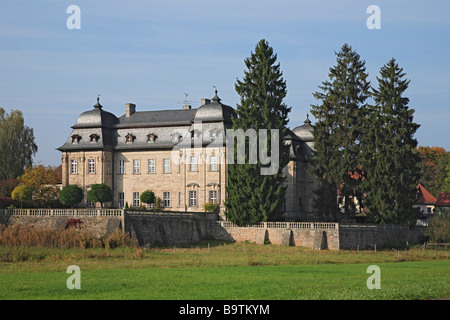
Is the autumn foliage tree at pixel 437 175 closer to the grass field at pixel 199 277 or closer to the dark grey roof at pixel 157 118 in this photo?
the dark grey roof at pixel 157 118

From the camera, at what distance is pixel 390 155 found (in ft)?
197

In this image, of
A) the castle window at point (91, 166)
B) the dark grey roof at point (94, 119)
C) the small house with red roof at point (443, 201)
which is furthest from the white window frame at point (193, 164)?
the small house with red roof at point (443, 201)

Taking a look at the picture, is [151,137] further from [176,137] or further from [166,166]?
[166,166]

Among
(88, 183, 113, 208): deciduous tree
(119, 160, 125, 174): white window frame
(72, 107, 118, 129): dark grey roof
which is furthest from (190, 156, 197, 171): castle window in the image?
(72, 107, 118, 129): dark grey roof

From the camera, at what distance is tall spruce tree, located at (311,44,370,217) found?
61594mm

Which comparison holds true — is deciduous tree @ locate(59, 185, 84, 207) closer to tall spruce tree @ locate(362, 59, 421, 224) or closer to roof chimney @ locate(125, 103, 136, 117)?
roof chimney @ locate(125, 103, 136, 117)

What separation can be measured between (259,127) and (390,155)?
11.7 meters

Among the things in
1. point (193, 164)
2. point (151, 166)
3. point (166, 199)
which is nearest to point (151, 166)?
point (151, 166)

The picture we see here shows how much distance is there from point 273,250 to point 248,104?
12.6m

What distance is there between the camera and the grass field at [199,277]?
23188 mm

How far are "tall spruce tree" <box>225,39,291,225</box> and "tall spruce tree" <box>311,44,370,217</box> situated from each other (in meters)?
5.60
